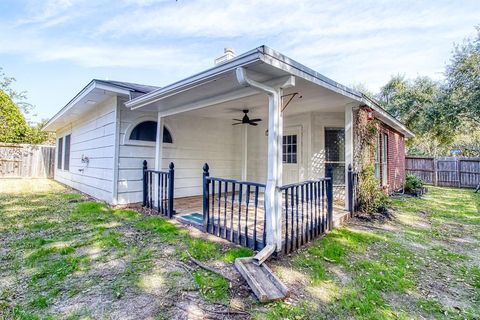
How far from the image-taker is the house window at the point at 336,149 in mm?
6477

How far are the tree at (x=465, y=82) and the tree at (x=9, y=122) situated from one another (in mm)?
23356

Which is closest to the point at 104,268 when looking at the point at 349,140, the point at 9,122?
the point at 349,140

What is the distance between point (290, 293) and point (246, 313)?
0.54m

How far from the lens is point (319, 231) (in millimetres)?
4062

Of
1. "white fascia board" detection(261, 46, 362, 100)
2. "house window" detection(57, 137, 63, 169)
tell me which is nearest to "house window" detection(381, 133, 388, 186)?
"white fascia board" detection(261, 46, 362, 100)

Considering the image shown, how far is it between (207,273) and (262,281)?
0.67 meters

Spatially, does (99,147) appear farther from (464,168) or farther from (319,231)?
(464,168)

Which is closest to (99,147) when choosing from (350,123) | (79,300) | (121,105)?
(121,105)

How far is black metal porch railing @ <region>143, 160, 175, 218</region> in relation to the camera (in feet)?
16.2

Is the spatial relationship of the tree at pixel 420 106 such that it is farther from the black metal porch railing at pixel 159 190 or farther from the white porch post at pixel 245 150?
the black metal porch railing at pixel 159 190

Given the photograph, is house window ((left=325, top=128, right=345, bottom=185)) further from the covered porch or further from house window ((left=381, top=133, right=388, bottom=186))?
house window ((left=381, top=133, right=388, bottom=186))

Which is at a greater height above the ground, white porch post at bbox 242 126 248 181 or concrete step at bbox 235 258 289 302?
white porch post at bbox 242 126 248 181

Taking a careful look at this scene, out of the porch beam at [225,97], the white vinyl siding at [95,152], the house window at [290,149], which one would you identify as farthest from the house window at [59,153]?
the house window at [290,149]

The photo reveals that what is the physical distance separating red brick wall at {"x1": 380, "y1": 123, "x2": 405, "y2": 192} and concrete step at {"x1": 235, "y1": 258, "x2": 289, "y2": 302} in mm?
6621
